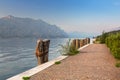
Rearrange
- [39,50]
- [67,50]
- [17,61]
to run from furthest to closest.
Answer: [17,61]
[67,50]
[39,50]

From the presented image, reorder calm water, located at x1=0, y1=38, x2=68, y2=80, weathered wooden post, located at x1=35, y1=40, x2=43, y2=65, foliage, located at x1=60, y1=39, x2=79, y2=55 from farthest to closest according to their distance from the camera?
calm water, located at x1=0, y1=38, x2=68, y2=80
foliage, located at x1=60, y1=39, x2=79, y2=55
weathered wooden post, located at x1=35, y1=40, x2=43, y2=65

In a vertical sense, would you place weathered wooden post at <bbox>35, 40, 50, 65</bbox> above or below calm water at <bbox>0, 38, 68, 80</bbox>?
above

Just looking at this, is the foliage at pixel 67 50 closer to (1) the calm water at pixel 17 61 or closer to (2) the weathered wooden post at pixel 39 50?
(1) the calm water at pixel 17 61

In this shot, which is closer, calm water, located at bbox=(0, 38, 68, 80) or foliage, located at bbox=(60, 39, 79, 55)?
foliage, located at bbox=(60, 39, 79, 55)

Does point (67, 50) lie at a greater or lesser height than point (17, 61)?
greater

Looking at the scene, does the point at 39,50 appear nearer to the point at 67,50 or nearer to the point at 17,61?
the point at 67,50

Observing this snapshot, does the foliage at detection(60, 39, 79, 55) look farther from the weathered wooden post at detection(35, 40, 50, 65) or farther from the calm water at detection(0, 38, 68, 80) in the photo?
the weathered wooden post at detection(35, 40, 50, 65)

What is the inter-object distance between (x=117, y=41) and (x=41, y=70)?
21.8 ft

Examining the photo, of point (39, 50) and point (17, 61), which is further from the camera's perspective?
point (17, 61)

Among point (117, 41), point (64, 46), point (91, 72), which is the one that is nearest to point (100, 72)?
point (91, 72)

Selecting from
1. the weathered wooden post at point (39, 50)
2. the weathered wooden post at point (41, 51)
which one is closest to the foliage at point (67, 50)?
the weathered wooden post at point (41, 51)

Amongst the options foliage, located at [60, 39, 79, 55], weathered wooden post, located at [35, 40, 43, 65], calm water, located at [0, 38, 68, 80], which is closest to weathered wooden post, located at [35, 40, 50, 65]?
weathered wooden post, located at [35, 40, 43, 65]

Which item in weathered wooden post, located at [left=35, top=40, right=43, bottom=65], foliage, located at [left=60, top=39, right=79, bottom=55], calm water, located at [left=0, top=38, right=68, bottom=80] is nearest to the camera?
weathered wooden post, located at [left=35, top=40, right=43, bottom=65]

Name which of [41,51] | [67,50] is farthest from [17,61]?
[41,51]
